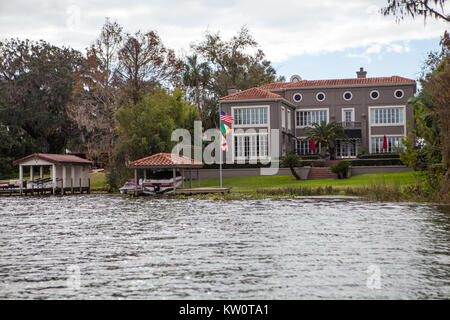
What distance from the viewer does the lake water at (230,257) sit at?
30.3 feet

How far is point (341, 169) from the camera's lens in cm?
4112

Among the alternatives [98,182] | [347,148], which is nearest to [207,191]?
[98,182]

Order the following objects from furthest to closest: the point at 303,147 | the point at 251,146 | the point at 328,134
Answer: the point at 303,147 < the point at 251,146 < the point at 328,134

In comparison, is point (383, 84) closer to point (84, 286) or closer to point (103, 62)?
point (103, 62)

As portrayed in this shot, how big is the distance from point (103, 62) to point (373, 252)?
41.2 metres

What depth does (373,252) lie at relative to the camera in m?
12.7

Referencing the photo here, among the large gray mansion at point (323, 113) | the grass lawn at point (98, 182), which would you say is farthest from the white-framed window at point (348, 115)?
the grass lawn at point (98, 182)

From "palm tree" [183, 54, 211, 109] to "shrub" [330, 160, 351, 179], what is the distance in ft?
82.9

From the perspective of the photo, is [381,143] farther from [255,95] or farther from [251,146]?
[255,95]

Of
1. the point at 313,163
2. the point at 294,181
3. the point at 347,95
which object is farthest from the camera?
the point at 347,95

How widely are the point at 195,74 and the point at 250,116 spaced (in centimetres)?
1487

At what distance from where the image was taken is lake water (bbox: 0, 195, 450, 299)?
9.23 meters

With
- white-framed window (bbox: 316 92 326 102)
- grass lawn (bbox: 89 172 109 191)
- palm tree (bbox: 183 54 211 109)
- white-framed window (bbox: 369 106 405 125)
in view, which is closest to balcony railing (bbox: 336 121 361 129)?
white-framed window (bbox: 369 106 405 125)

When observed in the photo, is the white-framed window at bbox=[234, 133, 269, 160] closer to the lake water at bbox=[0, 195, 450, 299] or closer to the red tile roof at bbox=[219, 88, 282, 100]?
the red tile roof at bbox=[219, 88, 282, 100]
